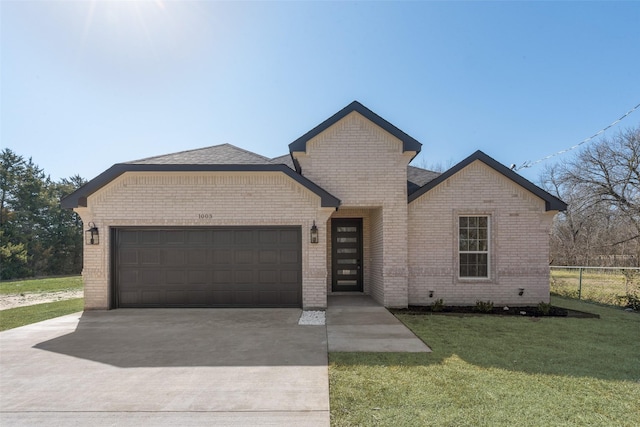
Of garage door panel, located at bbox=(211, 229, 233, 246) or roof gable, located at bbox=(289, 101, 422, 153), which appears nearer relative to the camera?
garage door panel, located at bbox=(211, 229, 233, 246)

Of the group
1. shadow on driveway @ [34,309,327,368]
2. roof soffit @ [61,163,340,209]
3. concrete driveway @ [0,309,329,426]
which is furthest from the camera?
roof soffit @ [61,163,340,209]

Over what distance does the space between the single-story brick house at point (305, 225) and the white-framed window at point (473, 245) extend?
1.2 inches

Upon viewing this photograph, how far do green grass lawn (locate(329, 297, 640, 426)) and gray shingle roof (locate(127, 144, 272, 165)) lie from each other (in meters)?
6.34

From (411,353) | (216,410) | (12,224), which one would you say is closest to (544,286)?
(411,353)

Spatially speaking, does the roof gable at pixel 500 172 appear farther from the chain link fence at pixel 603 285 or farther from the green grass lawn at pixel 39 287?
the green grass lawn at pixel 39 287

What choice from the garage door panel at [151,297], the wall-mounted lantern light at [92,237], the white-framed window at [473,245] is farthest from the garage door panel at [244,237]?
the white-framed window at [473,245]

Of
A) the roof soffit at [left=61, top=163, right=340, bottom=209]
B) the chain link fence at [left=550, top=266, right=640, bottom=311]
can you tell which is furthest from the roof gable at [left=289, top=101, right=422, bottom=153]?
the chain link fence at [left=550, top=266, right=640, bottom=311]

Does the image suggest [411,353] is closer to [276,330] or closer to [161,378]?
[276,330]

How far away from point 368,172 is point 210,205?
4605mm

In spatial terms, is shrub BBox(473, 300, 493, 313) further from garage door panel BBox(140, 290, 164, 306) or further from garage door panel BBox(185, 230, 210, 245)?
garage door panel BBox(140, 290, 164, 306)

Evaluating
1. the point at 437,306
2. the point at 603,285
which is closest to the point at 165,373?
the point at 437,306

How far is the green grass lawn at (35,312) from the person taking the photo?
8109 mm

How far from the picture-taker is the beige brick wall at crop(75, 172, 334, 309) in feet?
30.0

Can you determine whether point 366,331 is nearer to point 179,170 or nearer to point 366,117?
point 366,117
